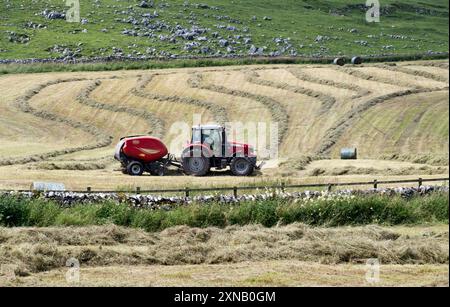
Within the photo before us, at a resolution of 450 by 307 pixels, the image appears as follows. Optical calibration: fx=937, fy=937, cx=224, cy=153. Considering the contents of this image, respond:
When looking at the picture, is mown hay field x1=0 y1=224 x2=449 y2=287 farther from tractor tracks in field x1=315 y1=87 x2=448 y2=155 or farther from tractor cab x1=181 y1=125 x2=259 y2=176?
tractor tracks in field x1=315 y1=87 x2=448 y2=155

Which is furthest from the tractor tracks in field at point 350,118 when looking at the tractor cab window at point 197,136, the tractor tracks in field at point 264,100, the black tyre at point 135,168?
the black tyre at point 135,168

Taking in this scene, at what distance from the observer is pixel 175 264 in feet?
70.7

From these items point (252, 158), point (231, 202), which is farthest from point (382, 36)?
point (231, 202)

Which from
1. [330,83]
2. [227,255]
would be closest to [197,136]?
[227,255]

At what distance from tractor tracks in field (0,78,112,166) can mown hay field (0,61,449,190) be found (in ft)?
0.20

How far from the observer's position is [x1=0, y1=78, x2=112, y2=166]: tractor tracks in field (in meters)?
42.7

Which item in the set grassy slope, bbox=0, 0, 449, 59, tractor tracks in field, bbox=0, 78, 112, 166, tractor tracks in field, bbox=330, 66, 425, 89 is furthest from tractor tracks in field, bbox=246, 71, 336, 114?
grassy slope, bbox=0, 0, 449, 59

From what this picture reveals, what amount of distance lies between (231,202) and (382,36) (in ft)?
245

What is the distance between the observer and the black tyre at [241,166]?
124 ft

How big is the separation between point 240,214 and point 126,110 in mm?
30853
